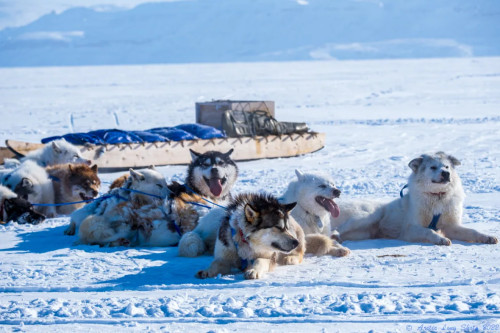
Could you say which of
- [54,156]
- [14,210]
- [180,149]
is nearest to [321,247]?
[14,210]

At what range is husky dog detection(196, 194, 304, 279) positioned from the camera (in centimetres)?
412

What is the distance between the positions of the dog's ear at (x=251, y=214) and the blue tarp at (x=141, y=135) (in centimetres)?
557

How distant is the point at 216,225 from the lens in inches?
192

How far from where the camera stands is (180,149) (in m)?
9.61

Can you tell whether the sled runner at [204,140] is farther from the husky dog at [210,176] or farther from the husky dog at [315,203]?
the husky dog at [315,203]

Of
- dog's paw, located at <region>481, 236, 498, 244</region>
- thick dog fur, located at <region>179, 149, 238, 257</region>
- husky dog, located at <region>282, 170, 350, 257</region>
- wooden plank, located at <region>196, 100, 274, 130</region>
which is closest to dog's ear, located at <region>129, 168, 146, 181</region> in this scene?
thick dog fur, located at <region>179, 149, 238, 257</region>

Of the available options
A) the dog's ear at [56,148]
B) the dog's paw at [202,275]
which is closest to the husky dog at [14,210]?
the dog's ear at [56,148]

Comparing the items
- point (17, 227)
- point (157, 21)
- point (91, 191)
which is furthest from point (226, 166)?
point (157, 21)

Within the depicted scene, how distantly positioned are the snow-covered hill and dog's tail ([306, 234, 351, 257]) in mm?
63184

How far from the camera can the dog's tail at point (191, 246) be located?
15.7 ft

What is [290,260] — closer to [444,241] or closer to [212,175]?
[444,241]

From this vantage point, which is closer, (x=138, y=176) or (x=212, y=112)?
(x=138, y=176)

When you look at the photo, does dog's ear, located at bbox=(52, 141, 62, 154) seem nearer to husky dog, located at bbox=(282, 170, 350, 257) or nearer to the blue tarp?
the blue tarp

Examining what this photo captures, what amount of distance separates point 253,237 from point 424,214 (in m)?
1.70
